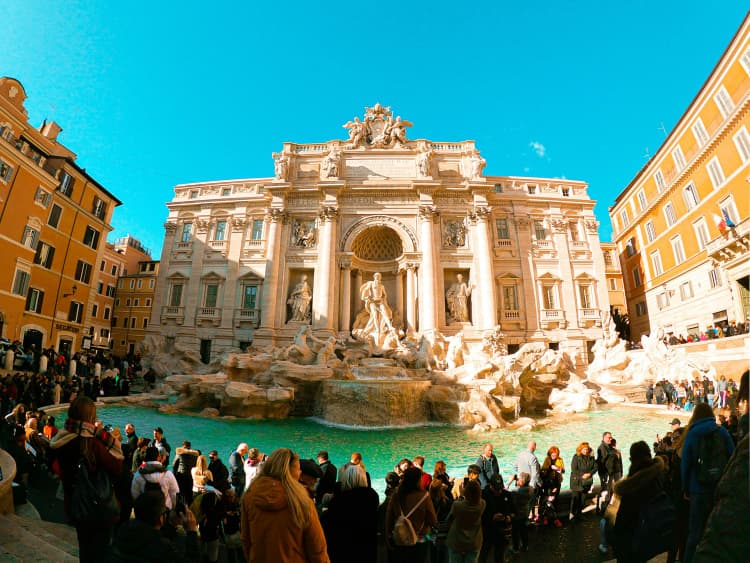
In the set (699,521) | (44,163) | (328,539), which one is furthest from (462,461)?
(44,163)

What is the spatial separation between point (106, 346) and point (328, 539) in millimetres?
35997

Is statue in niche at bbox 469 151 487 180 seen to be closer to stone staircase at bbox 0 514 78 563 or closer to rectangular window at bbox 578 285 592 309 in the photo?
rectangular window at bbox 578 285 592 309

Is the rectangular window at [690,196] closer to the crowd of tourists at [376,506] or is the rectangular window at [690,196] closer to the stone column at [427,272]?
the stone column at [427,272]

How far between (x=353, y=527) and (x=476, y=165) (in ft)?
79.2

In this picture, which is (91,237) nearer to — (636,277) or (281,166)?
(281,166)

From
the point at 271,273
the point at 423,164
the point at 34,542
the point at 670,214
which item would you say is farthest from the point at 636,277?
the point at 34,542

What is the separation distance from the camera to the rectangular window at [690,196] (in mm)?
20062

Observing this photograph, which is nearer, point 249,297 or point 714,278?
point 714,278

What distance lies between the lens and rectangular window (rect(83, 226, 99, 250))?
23.1m

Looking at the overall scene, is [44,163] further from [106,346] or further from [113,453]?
[113,453]

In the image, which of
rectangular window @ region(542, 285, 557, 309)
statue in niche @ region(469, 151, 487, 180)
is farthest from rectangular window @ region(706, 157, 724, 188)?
statue in niche @ region(469, 151, 487, 180)

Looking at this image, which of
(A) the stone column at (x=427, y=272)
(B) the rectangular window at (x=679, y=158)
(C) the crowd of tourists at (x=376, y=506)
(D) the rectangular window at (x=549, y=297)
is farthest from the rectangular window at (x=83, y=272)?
(B) the rectangular window at (x=679, y=158)

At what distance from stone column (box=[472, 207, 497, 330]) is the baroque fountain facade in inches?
2.6

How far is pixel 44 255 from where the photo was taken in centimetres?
2006
